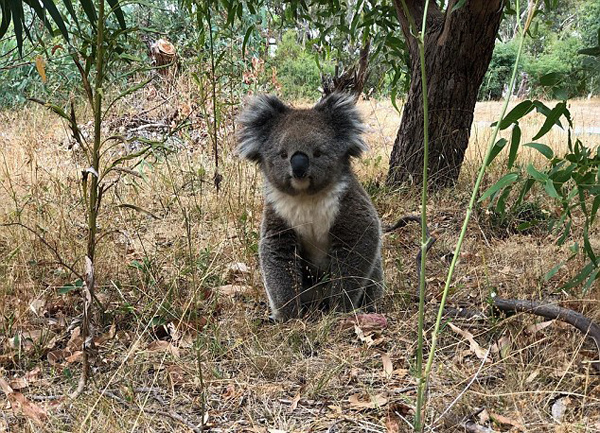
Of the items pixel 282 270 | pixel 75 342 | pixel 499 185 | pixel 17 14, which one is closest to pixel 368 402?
pixel 499 185

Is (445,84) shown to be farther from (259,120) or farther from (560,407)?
(560,407)

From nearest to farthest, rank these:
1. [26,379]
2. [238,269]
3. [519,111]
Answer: [519,111] → [26,379] → [238,269]

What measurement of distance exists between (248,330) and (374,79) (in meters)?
7.03

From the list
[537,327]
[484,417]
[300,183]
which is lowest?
[484,417]

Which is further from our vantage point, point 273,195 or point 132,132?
point 132,132

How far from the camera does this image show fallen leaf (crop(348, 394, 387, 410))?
7.07 feet

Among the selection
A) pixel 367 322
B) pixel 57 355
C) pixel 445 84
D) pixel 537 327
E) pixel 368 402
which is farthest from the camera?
pixel 445 84

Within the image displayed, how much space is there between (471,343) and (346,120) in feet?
4.16

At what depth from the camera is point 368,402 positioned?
221cm

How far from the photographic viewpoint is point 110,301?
3105 mm

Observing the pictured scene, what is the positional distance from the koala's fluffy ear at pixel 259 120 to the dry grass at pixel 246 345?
427 millimetres

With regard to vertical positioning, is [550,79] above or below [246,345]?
above

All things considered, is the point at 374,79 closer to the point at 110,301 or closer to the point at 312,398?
the point at 110,301

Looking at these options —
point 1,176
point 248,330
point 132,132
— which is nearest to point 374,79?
point 132,132
